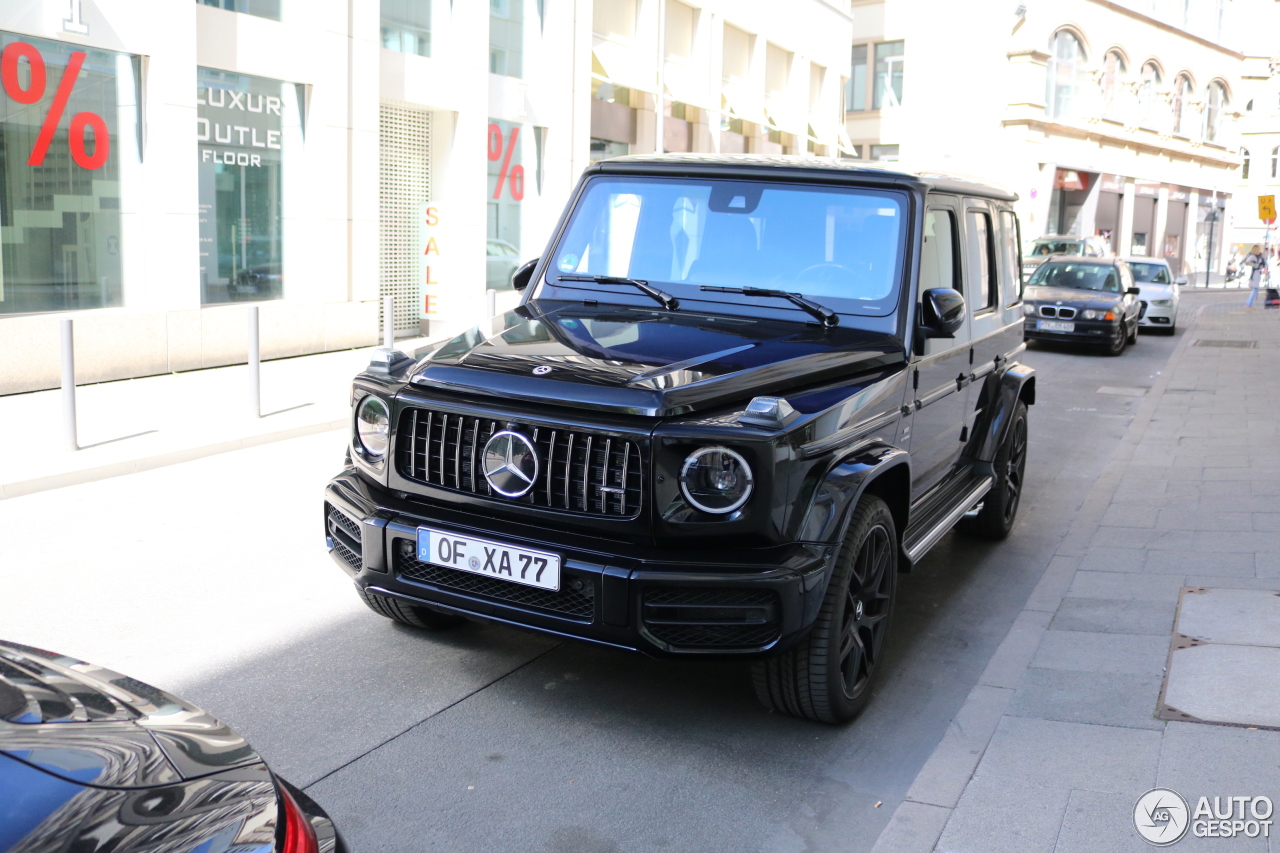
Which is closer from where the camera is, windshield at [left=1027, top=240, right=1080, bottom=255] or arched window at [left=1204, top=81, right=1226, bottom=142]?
windshield at [left=1027, top=240, right=1080, bottom=255]

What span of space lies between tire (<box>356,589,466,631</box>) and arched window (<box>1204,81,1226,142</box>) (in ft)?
205

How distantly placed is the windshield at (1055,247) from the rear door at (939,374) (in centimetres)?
2727

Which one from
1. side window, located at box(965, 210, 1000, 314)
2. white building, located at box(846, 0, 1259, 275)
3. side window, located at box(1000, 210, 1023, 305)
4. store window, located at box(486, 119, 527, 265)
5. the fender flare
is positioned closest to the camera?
side window, located at box(965, 210, 1000, 314)

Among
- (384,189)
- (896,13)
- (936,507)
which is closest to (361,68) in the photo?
(384,189)

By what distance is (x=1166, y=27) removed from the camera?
175 ft

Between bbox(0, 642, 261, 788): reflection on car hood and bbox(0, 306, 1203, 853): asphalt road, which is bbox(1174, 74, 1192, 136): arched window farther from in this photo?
bbox(0, 642, 261, 788): reflection on car hood

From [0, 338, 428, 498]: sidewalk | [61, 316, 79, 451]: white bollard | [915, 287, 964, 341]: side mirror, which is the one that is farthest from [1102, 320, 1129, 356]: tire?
[915, 287, 964, 341]: side mirror

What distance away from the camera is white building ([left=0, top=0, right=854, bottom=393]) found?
12.2m

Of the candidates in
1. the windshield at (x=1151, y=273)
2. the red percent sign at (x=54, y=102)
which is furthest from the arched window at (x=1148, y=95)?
the red percent sign at (x=54, y=102)

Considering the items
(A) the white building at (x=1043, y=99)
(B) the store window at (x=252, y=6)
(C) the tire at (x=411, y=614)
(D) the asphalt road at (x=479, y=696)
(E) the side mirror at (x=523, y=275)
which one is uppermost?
(A) the white building at (x=1043, y=99)

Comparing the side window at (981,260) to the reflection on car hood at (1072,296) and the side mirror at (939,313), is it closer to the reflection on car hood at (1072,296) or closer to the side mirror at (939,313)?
the side mirror at (939,313)

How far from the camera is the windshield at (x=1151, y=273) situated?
81.2ft

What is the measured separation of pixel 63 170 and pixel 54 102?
2.19 ft

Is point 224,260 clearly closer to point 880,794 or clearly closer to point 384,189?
point 384,189
